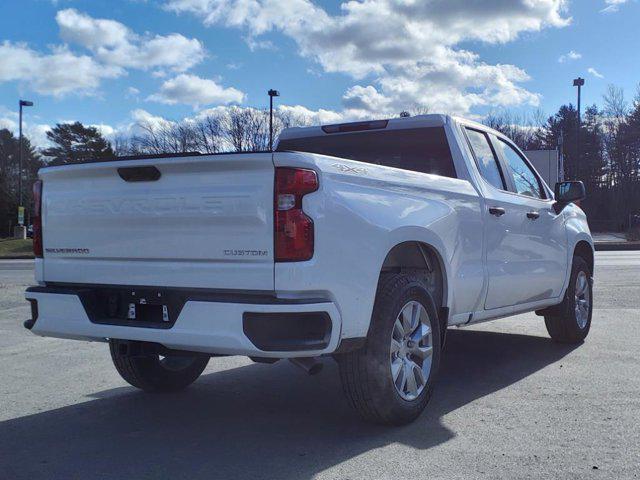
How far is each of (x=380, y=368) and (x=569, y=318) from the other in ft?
11.8

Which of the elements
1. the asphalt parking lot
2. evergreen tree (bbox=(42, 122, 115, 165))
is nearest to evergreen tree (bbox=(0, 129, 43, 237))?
evergreen tree (bbox=(42, 122, 115, 165))

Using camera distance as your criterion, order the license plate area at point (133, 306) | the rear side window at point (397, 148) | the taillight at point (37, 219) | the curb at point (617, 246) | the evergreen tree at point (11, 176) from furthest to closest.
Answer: the evergreen tree at point (11, 176) → the curb at point (617, 246) → the rear side window at point (397, 148) → the taillight at point (37, 219) → the license plate area at point (133, 306)

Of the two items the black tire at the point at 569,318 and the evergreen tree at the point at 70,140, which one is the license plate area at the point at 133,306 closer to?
the black tire at the point at 569,318

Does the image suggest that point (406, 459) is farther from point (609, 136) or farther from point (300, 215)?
point (609, 136)

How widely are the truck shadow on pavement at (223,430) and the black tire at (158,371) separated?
0.10 m

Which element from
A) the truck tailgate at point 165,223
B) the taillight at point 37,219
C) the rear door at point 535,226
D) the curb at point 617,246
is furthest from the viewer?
the curb at point 617,246

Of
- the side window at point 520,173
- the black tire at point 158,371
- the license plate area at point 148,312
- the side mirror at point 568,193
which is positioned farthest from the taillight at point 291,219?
the side mirror at point 568,193

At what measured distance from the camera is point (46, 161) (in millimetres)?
63344

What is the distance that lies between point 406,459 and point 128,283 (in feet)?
6.13

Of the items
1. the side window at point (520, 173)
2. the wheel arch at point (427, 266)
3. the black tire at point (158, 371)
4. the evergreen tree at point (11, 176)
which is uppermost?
the evergreen tree at point (11, 176)

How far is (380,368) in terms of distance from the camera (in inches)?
150

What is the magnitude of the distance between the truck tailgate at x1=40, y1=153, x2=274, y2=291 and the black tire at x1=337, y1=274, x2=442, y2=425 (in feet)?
2.56

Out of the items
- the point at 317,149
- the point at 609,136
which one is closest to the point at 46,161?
the point at 609,136

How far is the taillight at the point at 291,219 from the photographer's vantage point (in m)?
3.38
